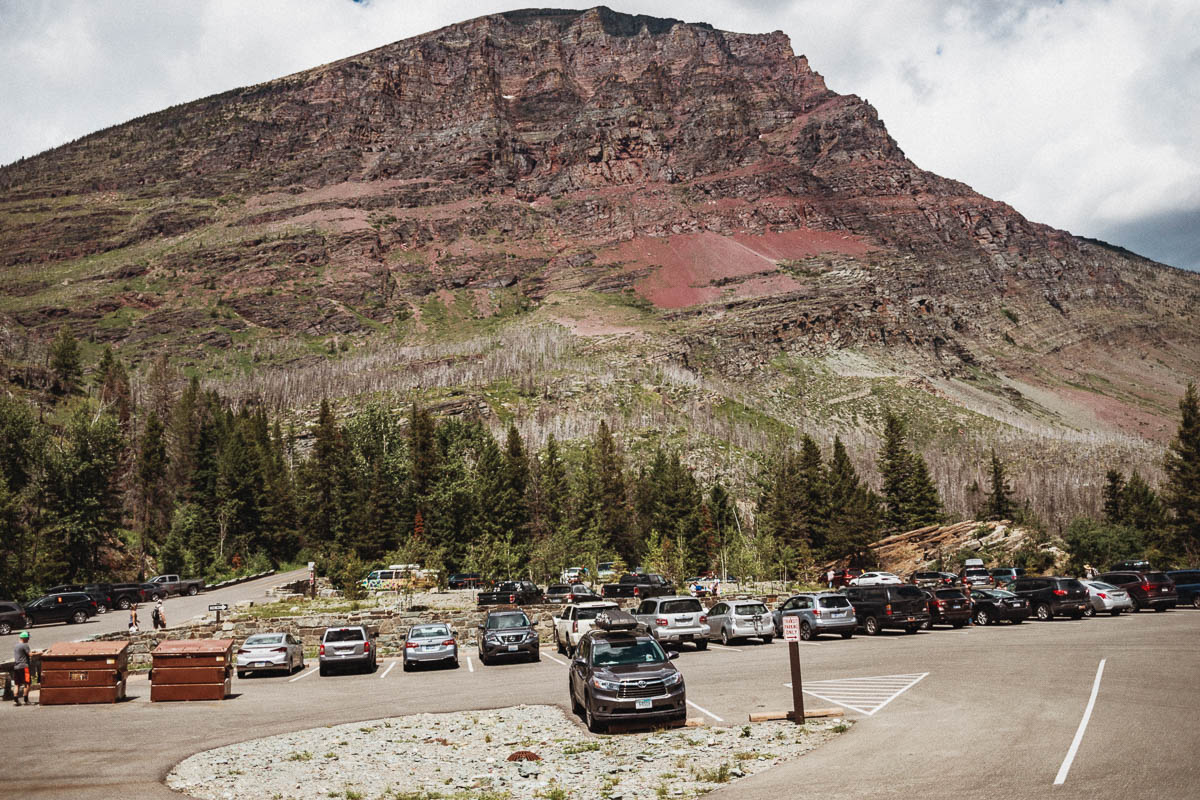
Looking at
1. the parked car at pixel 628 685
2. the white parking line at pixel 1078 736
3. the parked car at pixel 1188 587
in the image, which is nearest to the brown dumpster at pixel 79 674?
the parked car at pixel 628 685

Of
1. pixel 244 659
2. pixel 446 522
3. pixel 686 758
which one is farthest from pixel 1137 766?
pixel 446 522

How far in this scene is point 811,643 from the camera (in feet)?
97.3

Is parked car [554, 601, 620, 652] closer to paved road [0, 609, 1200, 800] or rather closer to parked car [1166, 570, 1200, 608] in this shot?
paved road [0, 609, 1200, 800]

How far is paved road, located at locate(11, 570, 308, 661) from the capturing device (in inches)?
1530

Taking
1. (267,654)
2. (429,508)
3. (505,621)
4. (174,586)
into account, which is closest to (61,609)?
(174,586)

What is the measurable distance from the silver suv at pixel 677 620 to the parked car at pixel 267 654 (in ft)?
41.1

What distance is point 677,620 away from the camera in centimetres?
2959

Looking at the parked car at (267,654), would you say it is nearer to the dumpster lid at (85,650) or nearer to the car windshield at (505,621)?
the dumpster lid at (85,650)

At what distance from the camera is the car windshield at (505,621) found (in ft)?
95.1

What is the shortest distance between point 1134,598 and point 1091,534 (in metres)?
32.7

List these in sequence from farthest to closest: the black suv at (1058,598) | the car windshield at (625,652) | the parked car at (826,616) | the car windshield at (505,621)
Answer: the black suv at (1058,598) < the parked car at (826,616) < the car windshield at (505,621) < the car windshield at (625,652)

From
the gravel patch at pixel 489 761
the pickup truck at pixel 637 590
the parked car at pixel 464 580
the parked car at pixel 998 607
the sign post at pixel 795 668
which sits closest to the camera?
the gravel patch at pixel 489 761

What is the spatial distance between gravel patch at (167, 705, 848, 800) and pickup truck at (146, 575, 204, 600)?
5359 centimetres

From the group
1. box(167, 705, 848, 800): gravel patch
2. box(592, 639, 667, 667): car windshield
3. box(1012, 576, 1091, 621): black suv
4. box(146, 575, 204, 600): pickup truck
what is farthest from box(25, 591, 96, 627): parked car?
box(1012, 576, 1091, 621): black suv
